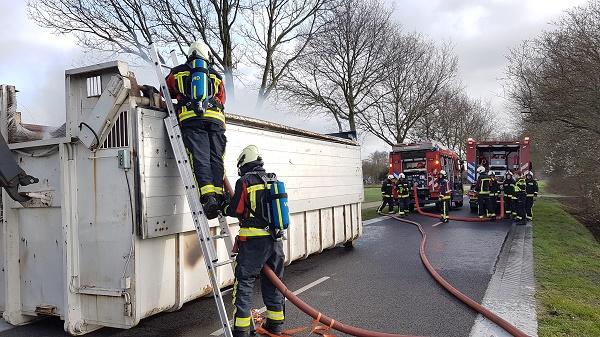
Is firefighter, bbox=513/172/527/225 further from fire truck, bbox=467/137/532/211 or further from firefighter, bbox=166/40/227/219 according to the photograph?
firefighter, bbox=166/40/227/219

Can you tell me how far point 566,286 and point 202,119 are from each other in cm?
536

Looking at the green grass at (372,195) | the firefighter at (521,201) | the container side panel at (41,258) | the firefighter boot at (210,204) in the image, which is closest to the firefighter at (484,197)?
the firefighter at (521,201)

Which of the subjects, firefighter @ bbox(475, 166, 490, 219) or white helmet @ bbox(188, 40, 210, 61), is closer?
white helmet @ bbox(188, 40, 210, 61)

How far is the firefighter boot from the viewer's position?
4207 mm

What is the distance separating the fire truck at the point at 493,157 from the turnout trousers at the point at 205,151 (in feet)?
52.2

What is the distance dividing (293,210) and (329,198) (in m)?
1.70

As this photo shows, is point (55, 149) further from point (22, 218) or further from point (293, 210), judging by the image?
point (293, 210)

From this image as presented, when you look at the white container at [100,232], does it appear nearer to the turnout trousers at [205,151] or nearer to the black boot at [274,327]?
the turnout trousers at [205,151]

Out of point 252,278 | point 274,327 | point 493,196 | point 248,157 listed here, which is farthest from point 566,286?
point 493,196

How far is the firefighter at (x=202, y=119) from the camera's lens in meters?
4.27

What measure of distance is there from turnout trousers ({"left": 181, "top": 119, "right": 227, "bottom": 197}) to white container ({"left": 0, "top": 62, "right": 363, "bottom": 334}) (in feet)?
1.08

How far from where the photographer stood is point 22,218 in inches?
187

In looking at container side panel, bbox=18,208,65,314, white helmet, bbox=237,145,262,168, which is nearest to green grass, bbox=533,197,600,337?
white helmet, bbox=237,145,262,168

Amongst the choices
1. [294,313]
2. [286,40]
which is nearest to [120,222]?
[294,313]
